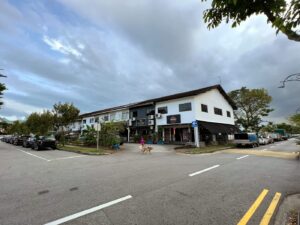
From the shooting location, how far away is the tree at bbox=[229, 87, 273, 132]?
144 ft

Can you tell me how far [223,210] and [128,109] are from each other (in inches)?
1244

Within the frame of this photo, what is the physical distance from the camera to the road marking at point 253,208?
12.7 ft

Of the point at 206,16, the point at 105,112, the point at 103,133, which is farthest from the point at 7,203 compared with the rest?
the point at 105,112

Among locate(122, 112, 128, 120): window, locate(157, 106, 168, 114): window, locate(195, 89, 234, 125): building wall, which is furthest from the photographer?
locate(122, 112, 128, 120): window

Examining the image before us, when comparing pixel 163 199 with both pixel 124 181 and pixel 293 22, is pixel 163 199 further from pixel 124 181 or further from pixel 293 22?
pixel 293 22

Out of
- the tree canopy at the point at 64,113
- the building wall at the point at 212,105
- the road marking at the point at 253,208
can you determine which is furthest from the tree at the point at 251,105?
the road marking at the point at 253,208

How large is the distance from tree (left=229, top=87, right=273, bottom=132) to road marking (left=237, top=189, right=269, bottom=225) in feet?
143

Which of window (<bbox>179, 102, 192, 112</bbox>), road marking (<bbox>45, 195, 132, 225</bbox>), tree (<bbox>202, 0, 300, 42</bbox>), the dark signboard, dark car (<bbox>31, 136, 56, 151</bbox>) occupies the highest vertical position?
window (<bbox>179, 102, 192, 112</bbox>)

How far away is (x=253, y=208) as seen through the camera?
4535mm

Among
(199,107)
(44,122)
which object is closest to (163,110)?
(199,107)

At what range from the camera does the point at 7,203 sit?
5047 mm

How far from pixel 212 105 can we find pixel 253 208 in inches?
1041

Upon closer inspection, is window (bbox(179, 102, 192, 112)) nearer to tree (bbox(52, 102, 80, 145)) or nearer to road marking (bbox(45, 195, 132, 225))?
Result: tree (bbox(52, 102, 80, 145))

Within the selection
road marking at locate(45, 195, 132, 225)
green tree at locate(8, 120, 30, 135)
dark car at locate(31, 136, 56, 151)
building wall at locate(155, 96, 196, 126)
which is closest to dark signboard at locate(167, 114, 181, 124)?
building wall at locate(155, 96, 196, 126)
